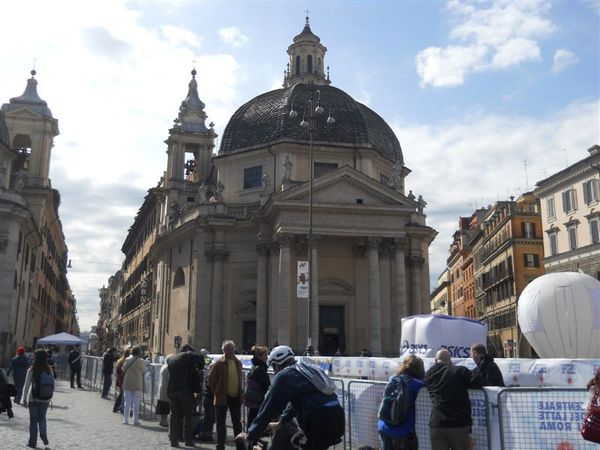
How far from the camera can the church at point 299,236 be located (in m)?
35.0

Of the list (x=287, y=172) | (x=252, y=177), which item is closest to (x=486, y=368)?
(x=287, y=172)

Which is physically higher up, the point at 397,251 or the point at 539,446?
the point at 397,251

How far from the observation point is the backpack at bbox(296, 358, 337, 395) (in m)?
5.05

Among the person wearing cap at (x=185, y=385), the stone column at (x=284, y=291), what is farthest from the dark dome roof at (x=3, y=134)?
the person wearing cap at (x=185, y=385)

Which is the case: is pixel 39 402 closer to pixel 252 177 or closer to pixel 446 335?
pixel 446 335

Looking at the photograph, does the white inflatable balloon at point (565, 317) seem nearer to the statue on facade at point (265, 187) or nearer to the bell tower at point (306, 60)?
the statue on facade at point (265, 187)

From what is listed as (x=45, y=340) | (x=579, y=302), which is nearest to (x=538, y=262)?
(x=579, y=302)

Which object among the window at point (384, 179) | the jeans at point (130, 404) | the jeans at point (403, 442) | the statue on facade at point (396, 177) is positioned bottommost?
the jeans at point (130, 404)

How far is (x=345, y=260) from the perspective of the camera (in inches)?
1469

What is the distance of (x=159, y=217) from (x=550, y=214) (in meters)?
35.8

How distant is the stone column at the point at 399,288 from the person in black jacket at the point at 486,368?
26.7 metres

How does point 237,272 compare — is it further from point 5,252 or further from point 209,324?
point 5,252

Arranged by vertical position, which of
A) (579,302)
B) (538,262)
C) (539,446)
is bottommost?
(539,446)

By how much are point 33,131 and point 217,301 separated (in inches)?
1111
